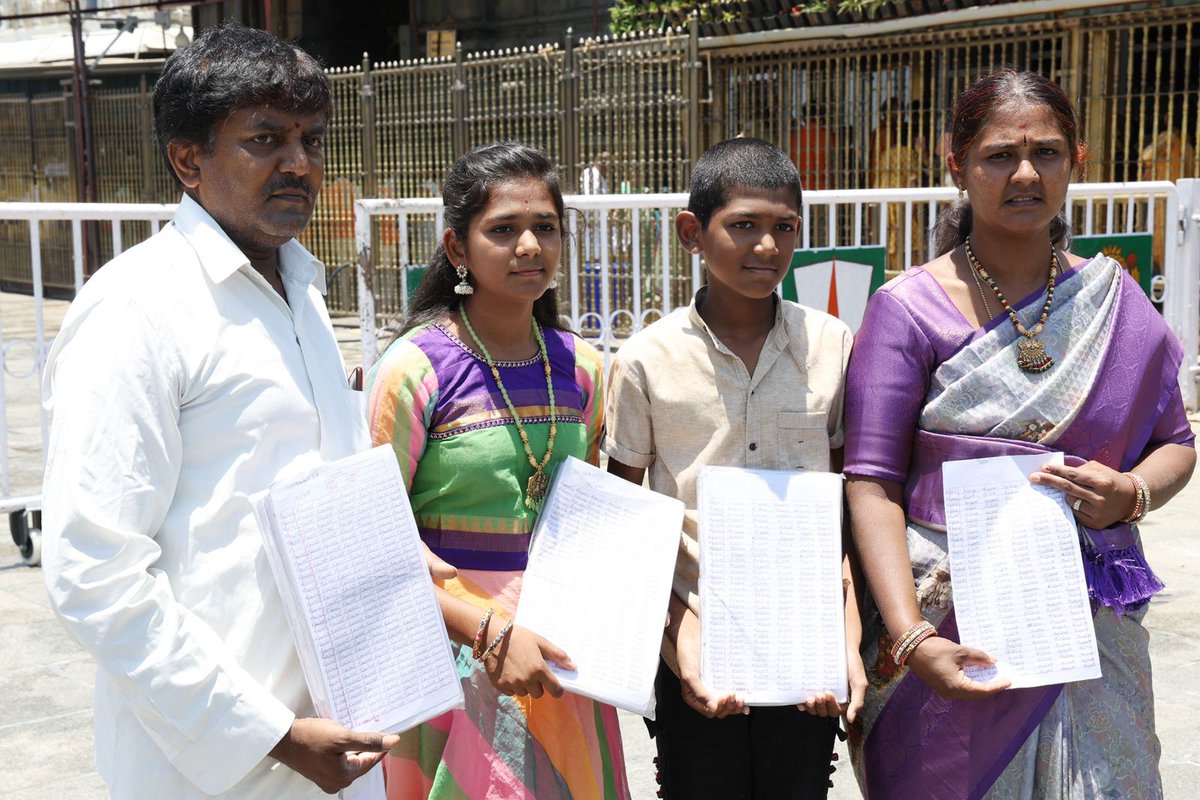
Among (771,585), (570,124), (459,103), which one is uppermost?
(459,103)

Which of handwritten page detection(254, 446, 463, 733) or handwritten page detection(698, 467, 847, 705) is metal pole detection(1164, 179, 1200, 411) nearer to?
handwritten page detection(698, 467, 847, 705)

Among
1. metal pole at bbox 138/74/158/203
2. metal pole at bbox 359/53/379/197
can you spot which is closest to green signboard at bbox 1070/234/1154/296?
metal pole at bbox 359/53/379/197

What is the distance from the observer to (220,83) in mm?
1859

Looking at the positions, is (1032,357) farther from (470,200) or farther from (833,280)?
(833,280)

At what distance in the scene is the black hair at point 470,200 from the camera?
2.45 meters

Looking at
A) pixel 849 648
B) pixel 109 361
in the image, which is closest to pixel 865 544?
pixel 849 648

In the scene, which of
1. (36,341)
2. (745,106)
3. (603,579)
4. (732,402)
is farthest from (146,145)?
(603,579)

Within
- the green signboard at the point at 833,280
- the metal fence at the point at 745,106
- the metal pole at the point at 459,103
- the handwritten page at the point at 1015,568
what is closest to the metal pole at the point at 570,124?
the metal fence at the point at 745,106

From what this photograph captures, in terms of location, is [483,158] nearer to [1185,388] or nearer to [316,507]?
[316,507]

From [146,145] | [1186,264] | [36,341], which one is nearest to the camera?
[36,341]

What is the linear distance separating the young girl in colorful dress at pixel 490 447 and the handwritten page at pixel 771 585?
313 mm

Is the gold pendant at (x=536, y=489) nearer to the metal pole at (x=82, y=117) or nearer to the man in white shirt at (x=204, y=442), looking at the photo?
→ the man in white shirt at (x=204, y=442)

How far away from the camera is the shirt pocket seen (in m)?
2.43

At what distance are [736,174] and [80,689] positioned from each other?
297 cm
